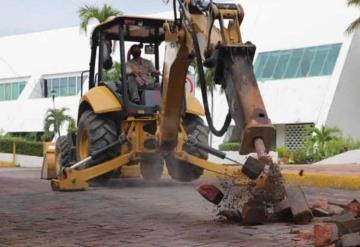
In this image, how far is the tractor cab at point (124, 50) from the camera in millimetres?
11523

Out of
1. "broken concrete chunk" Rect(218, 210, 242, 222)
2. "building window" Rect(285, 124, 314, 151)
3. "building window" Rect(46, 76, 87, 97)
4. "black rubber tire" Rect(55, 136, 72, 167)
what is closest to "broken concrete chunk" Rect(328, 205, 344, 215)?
"broken concrete chunk" Rect(218, 210, 242, 222)

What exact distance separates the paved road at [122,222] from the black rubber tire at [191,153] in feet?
3.57

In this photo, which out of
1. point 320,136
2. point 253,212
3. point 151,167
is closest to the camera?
point 253,212

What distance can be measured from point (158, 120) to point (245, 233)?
4727mm

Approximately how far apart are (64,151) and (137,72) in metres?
2.72

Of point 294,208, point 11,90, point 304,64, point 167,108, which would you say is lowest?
point 294,208

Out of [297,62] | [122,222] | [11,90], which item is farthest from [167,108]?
[11,90]

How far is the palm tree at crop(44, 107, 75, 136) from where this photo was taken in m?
48.0

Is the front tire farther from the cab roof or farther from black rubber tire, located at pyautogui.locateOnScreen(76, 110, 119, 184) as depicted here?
the cab roof

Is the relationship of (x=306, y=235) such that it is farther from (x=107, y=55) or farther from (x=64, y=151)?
(x=64, y=151)

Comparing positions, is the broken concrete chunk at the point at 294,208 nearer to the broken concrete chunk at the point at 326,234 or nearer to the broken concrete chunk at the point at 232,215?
the broken concrete chunk at the point at 232,215

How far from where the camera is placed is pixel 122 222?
732cm

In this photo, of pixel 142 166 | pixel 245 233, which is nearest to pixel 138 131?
pixel 142 166

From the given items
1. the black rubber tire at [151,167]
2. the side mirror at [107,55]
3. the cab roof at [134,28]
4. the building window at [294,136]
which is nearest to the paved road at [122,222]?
the black rubber tire at [151,167]
